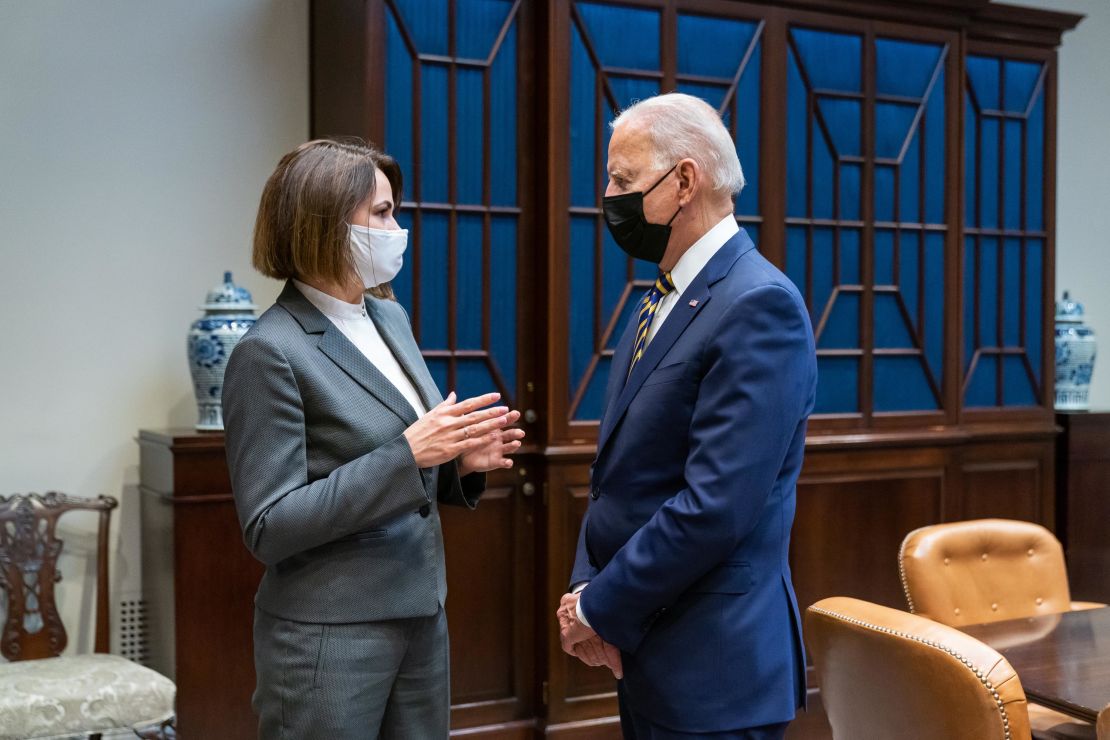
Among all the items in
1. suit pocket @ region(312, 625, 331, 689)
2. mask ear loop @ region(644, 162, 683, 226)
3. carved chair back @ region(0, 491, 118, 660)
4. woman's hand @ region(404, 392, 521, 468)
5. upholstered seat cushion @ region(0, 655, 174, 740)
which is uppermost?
mask ear loop @ region(644, 162, 683, 226)

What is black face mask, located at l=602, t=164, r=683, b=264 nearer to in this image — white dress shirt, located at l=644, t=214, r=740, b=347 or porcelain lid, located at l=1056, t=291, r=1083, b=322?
white dress shirt, located at l=644, t=214, r=740, b=347

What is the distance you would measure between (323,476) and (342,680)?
320 millimetres

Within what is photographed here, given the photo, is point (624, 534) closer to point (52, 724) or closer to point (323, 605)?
point (323, 605)

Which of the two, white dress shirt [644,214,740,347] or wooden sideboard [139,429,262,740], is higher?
white dress shirt [644,214,740,347]

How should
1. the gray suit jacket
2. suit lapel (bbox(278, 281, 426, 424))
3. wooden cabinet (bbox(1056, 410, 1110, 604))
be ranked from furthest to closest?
wooden cabinet (bbox(1056, 410, 1110, 604)), suit lapel (bbox(278, 281, 426, 424)), the gray suit jacket

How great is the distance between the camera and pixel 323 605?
5.97 ft

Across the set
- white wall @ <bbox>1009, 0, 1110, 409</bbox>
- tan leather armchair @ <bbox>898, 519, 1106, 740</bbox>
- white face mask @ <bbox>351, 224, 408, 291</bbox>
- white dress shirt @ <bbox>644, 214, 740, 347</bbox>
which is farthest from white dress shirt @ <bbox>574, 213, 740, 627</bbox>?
white wall @ <bbox>1009, 0, 1110, 409</bbox>

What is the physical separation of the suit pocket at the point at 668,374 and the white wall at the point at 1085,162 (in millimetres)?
4183

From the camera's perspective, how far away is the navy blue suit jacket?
5.61 ft

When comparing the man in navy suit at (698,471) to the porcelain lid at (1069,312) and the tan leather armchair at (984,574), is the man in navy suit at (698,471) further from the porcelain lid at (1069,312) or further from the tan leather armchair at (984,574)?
the porcelain lid at (1069,312)

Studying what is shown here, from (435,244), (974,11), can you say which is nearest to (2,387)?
(435,244)

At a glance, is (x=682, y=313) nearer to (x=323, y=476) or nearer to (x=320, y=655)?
(x=323, y=476)

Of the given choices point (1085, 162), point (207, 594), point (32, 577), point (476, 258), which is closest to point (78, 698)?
point (207, 594)

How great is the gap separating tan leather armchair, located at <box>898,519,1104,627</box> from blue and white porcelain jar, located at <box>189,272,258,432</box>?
1.97 metres
